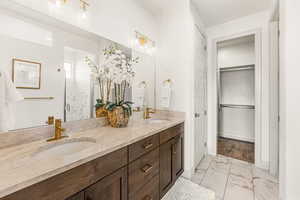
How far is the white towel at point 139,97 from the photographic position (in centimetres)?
205

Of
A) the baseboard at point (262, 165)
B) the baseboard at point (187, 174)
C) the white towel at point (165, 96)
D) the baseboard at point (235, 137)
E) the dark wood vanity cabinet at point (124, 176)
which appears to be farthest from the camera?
the baseboard at point (235, 137)

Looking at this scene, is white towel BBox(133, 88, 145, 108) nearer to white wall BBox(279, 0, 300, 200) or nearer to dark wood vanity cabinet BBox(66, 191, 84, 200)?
dark wood vanity cabinet BBox(66, 191, 84, 200)

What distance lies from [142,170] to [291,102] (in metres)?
1.54

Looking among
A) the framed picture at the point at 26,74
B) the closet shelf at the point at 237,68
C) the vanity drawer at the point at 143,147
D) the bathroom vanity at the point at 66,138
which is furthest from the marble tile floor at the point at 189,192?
the closet shelf at the point at 237,68

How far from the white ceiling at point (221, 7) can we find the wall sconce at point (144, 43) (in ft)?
1.54

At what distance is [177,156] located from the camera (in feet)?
5.93

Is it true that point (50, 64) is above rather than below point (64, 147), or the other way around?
above

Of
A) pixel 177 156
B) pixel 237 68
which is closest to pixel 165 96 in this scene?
pixel 177 156

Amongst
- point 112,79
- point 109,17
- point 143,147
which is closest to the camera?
point 143,147

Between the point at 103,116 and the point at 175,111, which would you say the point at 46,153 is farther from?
the point at 175,111

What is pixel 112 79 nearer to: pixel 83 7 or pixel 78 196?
pixel 83 7

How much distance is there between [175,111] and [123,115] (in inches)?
37.0

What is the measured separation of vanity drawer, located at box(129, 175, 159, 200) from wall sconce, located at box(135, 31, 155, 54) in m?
1.75

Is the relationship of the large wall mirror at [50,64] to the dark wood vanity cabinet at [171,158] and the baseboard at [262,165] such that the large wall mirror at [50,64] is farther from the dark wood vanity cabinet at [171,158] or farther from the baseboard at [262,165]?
the baseboard at [262,165]
